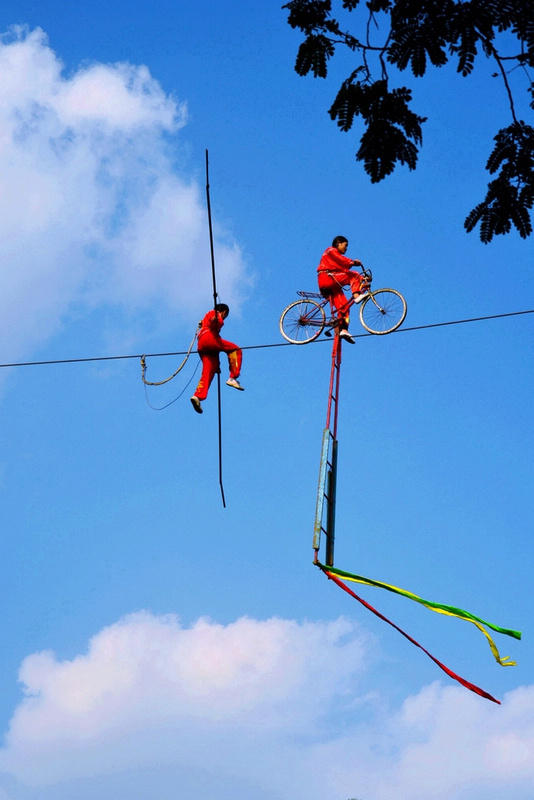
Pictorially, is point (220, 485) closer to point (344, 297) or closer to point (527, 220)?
point (344, 297)

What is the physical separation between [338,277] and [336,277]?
0.08 ft

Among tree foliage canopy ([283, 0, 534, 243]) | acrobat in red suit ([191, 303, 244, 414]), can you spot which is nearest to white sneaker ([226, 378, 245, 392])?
acrobat in red suit ([191, 303, 244, 414])

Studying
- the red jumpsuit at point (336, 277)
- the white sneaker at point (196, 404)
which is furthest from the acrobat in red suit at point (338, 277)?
the white sneaker at point (196, 404)

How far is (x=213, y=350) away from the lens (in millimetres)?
11977

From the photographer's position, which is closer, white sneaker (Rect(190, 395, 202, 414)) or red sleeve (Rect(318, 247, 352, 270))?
white sneaker (Rect(190, 395, 202, 414))

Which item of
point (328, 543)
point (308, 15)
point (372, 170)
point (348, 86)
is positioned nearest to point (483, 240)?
point (372, 170)

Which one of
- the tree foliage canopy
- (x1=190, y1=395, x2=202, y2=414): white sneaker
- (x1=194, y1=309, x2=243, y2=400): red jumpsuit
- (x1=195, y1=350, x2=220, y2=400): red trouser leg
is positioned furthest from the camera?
(x1=194, y1=309, x2=243, y2=400): red jumpsuit

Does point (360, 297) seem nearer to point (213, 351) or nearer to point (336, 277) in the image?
point (336, 277)

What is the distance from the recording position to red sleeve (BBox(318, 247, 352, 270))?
12.0 meters

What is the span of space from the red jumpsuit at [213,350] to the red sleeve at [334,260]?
1375mm

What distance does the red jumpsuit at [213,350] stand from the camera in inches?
469

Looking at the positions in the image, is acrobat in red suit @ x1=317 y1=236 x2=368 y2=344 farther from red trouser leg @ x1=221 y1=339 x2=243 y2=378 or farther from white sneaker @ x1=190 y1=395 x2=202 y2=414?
white sneaker @ x1=190 y1=395 x2=202 y2=414

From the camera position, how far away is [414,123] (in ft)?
23.9

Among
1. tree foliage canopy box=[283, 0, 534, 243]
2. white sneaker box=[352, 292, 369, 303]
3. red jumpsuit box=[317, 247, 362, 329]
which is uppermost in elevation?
red jumpsuit box=[317, 247, 362, 329]
